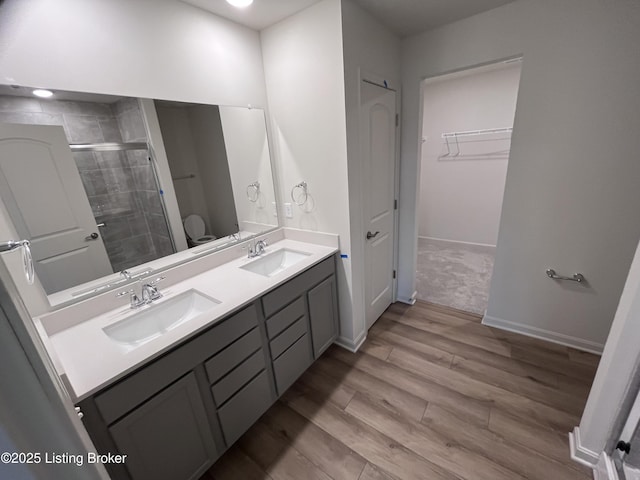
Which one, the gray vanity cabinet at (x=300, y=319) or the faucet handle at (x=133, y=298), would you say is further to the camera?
Answer: the gray vanity cabinet at (x=300, y=319)

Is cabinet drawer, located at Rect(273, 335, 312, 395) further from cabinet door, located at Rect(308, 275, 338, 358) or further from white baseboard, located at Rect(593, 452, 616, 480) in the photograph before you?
white baseboard, located at Rect(593, 452, 616, 480)

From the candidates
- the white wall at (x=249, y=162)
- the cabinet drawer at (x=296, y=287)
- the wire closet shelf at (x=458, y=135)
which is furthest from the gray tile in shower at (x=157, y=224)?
the wire closet shelf at (x=458, y=135)

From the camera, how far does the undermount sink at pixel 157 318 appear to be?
1.33 metres

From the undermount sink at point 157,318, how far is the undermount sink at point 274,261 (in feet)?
1.43

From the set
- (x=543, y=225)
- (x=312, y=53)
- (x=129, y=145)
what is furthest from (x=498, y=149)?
(x=129, y=145)

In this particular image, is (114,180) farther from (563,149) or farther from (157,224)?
(563,149)

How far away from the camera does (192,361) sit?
3.95ft

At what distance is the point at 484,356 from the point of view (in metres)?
2.08

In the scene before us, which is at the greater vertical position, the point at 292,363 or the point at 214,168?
the point at 214,168

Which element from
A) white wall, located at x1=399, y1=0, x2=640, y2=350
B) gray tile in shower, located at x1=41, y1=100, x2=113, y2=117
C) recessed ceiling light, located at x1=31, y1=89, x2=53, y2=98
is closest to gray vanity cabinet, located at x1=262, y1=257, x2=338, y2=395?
gray tile in shower, located at x1=41, y1=100, x2=113, y2=117

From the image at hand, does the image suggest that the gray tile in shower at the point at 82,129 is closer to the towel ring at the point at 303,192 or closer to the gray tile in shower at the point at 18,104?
the gray tile in shower at the point at 18,104

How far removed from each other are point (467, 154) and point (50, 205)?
4574 mm

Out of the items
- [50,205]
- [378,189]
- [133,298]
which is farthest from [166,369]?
[378,189]

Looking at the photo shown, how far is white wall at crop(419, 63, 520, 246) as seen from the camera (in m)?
3.61
